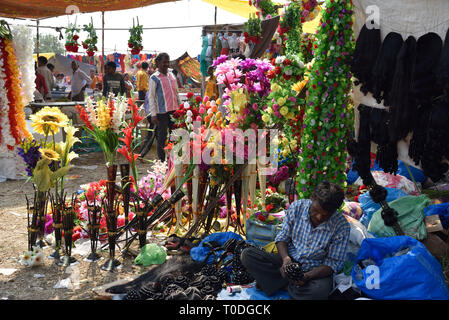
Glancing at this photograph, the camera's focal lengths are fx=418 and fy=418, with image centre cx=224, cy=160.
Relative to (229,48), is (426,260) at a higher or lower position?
lower

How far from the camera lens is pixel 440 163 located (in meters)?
3.12

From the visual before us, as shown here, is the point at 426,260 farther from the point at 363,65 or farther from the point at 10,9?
the point at 10,9

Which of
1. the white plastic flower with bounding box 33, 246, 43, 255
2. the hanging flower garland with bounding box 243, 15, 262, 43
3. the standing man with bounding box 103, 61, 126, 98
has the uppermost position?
the hanging flower garland with bounding box 243, 15, 262, 43

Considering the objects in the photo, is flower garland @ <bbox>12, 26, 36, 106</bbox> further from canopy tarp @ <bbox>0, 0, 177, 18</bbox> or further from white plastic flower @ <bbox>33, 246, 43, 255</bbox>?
white plastic flower @ <bbox>33, 246, 43, 255</bbox>

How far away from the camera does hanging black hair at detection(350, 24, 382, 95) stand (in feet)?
10.8

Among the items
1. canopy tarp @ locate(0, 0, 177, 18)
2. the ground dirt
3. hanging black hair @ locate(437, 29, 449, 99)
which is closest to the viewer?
hanging black hair @ locate(437, 29, 449, 99)

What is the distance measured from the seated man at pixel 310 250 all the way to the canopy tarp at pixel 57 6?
558cm

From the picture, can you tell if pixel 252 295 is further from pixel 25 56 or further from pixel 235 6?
pixel 235 6

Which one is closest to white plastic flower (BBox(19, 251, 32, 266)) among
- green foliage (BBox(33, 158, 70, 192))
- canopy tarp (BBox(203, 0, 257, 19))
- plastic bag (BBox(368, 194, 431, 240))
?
green foliage (BBox(33, 158, 70, 192))

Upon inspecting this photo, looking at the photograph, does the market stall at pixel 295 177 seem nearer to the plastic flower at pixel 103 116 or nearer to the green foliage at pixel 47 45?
the plastic flower at pixel 103 116

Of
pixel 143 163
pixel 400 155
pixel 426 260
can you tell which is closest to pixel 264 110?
pixel 400 155

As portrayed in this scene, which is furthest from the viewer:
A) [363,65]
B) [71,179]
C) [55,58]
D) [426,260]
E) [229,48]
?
[55,58]
